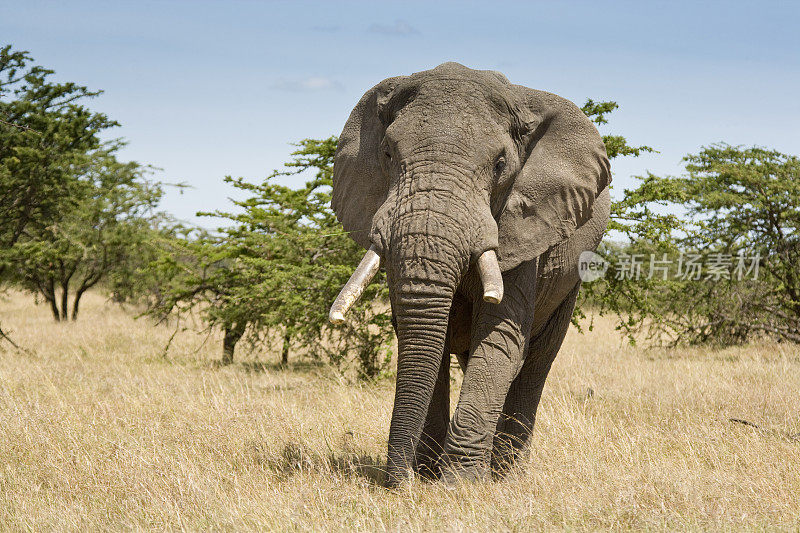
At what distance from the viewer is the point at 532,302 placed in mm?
5176

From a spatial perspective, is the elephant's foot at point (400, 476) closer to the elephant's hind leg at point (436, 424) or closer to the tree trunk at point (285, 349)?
the elephant's hind leg at point (436, 424)

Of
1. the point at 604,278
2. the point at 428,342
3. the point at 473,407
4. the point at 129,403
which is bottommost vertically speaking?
the point at 129,403

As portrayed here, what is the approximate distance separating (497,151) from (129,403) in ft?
18.0

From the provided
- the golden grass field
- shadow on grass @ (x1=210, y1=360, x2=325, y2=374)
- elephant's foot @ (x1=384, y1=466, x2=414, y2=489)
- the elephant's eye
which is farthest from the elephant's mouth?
shadow on grass @ (x1=210, y1=360, x2=325, y2=374)

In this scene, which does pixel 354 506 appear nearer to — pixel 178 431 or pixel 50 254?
pixel 178 431

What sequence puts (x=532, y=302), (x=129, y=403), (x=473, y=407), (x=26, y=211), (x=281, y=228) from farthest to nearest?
1. (x=26, y=211)
2. (x=281, y=228)
3. (x=129, y=403)
4. (x=532, y=302)
5. (x=473, y=407)

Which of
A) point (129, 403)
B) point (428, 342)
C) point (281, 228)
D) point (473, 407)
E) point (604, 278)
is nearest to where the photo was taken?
point (428, 342)

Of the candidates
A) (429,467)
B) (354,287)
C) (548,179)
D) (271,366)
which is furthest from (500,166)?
(271,366)

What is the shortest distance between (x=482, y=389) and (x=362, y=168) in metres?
1.56

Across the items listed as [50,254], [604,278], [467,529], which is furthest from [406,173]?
[50,254]

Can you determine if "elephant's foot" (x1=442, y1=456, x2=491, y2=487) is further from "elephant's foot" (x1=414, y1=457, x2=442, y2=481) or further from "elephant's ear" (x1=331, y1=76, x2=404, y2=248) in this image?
"elephant's ear" (x1=331, y1=76, x2=404, y2=248)

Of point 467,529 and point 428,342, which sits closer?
point 467,529

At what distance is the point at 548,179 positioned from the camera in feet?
16.6

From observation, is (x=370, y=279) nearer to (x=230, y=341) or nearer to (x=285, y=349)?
(x=285, y=349)
